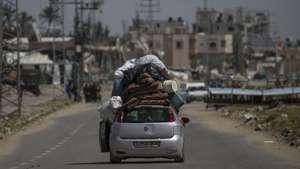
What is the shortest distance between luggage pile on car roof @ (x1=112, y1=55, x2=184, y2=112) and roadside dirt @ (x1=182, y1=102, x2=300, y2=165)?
14.1ft

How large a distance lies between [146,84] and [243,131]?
20494 millimetres

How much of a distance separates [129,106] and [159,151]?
122cm

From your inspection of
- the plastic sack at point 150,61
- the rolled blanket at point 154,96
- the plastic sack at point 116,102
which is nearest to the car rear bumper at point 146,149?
the plastic sack at point 116,102

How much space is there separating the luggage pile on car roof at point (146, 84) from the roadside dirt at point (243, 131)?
4296mm

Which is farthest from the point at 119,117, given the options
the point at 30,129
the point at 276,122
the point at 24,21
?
the point at 24,21

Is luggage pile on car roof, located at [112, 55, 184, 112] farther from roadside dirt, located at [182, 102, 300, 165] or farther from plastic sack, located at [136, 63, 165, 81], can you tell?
roadside dirt, located at [182, 102, 300, 165]

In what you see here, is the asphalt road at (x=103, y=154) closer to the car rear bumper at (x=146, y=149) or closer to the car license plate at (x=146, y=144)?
the car rear bumper at (x=146, y=149)

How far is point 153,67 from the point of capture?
23766mm

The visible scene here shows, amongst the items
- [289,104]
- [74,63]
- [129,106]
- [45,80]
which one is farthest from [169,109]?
[45,80]

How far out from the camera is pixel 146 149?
2369 cm

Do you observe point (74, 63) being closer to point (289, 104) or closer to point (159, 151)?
point (289, 104)

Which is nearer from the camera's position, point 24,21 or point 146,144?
point 146,144

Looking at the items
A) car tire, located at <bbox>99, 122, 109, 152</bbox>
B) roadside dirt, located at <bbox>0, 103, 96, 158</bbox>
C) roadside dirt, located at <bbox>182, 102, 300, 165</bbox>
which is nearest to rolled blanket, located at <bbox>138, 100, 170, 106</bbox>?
car tire, located at <bbox>99, 122, 109, 152</bbox>

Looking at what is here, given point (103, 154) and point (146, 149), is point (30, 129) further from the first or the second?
point (146, 149)
